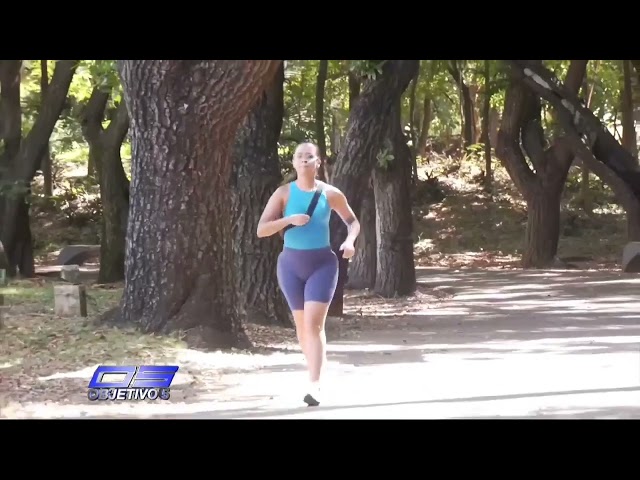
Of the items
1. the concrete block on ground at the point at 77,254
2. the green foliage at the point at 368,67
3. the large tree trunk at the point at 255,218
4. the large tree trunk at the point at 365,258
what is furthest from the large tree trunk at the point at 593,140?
the large tree trunk at the point at 255,218

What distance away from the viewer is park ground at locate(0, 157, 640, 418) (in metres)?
5.74

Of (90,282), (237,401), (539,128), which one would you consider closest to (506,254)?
(539,128)

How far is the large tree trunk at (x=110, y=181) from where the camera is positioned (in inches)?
501

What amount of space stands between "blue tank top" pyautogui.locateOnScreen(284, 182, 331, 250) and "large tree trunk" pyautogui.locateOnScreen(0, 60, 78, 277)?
352 inches

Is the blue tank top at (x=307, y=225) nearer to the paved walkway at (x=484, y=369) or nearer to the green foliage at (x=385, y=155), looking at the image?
the paved walkway at (x=484, y=369)

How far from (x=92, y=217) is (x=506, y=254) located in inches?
296

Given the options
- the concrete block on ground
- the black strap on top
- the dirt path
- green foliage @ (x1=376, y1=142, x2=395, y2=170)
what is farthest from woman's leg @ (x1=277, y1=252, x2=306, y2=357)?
the concrete block on ground

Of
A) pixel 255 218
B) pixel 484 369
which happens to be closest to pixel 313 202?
pixel 484 369

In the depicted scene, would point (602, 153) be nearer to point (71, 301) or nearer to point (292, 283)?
point (71, 301)

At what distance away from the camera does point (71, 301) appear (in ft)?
27.9

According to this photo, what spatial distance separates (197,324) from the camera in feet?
24.9

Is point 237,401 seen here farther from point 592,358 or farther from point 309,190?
point 592,358

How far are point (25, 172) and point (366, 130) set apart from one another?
5405 millimetres

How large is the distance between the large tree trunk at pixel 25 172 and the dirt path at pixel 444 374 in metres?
5.83
